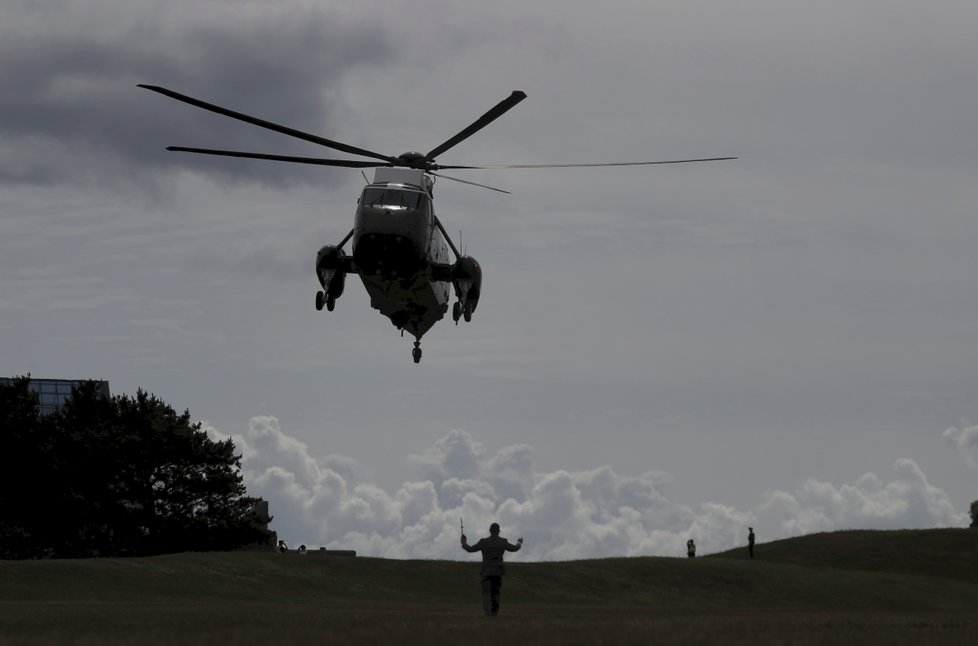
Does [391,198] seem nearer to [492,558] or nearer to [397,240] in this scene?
[397,240]

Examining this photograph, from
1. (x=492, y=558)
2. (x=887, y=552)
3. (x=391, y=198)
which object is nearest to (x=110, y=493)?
(x=887, y=552)

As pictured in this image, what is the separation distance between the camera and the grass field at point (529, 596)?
1620 cm

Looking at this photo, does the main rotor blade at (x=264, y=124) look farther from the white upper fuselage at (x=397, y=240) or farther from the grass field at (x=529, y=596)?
the grass field at (x=529, y=596)

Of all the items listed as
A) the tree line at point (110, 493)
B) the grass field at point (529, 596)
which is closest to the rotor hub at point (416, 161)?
the grass field at point (529, 596)

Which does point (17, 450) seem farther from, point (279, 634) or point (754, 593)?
point (279, 634)

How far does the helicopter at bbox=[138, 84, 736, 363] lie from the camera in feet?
118

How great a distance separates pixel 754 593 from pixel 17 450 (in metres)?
45.6

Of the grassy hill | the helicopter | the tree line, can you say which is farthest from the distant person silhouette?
the tree line

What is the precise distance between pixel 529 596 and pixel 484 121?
→ 25.5 meters

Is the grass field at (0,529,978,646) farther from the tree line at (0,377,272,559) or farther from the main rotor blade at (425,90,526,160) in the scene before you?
the tree line at (0,377,272,559)

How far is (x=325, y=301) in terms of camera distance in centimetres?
3975

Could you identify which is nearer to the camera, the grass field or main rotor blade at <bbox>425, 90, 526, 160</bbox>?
the grass field

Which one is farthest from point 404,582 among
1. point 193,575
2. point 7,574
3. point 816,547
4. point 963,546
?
point 963,546

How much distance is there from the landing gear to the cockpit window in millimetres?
3833
